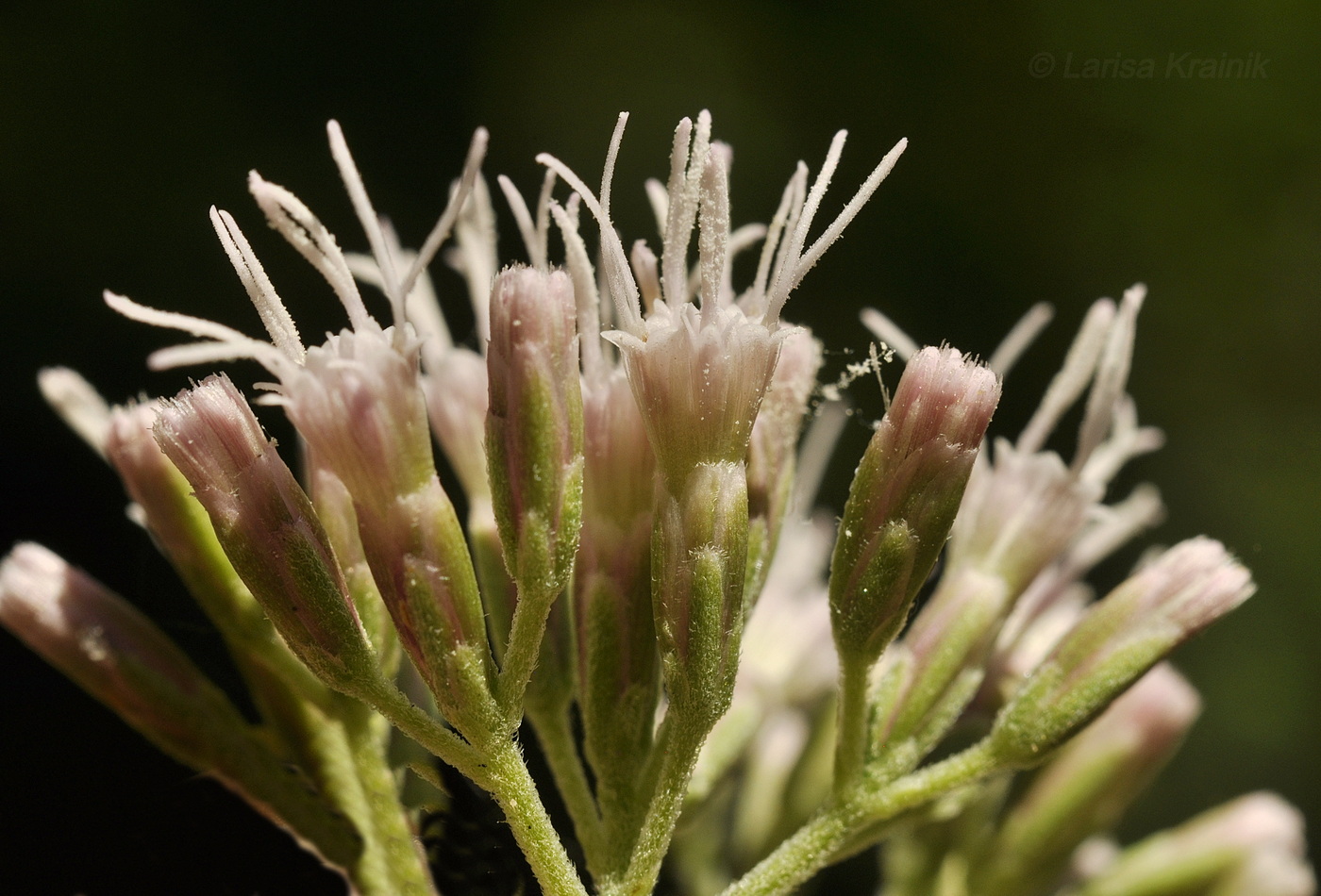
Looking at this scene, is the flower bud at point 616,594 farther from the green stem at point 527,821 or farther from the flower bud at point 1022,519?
the flower bud at point 1022,519

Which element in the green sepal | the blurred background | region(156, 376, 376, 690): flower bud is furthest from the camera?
the blurred background

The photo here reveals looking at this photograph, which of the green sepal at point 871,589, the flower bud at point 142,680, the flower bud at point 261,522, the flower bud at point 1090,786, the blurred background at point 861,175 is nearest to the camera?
the flower bud at point 261,522

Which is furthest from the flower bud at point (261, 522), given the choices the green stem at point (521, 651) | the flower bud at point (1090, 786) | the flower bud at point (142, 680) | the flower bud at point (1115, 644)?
the flower bud at point (1090, 786)

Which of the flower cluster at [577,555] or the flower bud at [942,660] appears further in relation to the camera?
the flower bud at [942,660]

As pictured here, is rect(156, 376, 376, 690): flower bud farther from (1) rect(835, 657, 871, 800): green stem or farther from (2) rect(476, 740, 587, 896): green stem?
(1) rect(835, 657, 871, 800): green stem

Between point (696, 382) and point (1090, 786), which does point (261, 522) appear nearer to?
point (696, 382)

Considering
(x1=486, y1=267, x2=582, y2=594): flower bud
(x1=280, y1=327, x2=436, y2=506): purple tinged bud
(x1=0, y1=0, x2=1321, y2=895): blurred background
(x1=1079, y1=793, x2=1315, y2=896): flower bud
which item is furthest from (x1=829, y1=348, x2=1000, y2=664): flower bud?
(x1=0, y1=0, x2=1321, y2=895): blurred background

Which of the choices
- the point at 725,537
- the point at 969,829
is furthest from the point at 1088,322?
the point at 969,829
